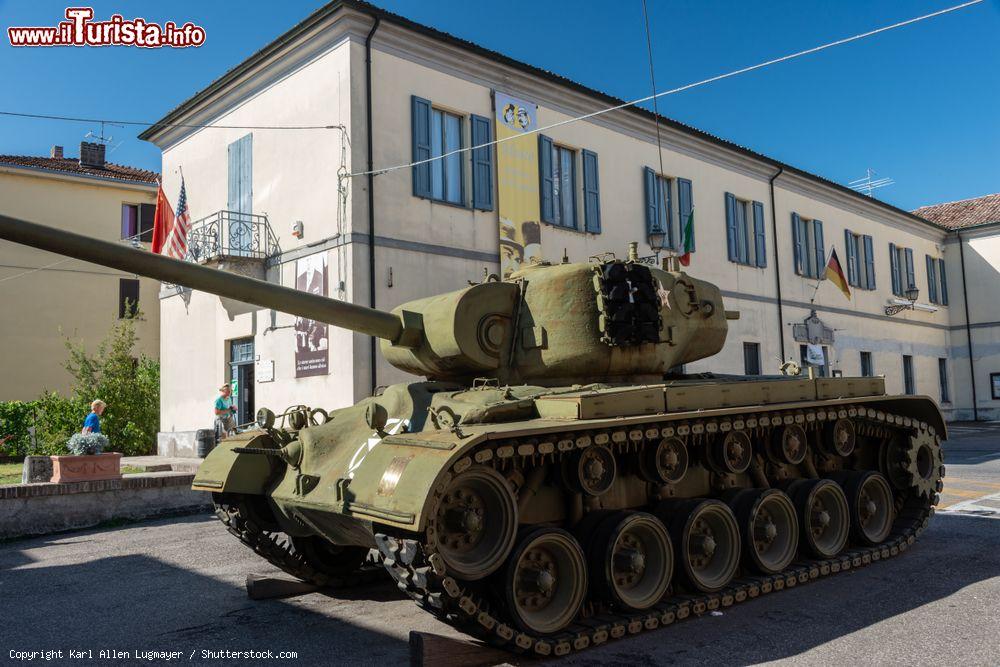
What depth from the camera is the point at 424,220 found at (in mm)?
15586

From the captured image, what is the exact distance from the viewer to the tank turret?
7.45 meters

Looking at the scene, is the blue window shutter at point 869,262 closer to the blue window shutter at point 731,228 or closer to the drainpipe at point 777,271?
the drainpipe at point 777,271

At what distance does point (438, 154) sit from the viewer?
16.1m

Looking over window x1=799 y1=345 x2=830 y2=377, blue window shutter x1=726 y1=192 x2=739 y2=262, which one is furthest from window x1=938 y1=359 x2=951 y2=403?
blue window shutter x1=726 y1=192 x2=739 y2=262

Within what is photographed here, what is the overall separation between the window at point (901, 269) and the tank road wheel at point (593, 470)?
2822 cm

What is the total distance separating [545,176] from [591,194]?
172 cm

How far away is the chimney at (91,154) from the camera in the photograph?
29078 millimetres

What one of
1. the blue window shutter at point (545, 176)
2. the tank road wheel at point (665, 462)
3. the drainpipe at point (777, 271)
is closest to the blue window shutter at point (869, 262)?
the drainpipe at point (777, 271)

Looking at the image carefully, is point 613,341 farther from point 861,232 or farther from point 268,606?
point 861,232

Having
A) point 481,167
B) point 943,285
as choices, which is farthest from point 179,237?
point 943,285

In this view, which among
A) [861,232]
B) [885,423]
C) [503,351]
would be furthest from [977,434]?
[503,351]

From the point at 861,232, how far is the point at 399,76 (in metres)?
20.2

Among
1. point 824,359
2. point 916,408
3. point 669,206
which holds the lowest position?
point 916,408

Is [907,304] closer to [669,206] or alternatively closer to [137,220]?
[669,206]
